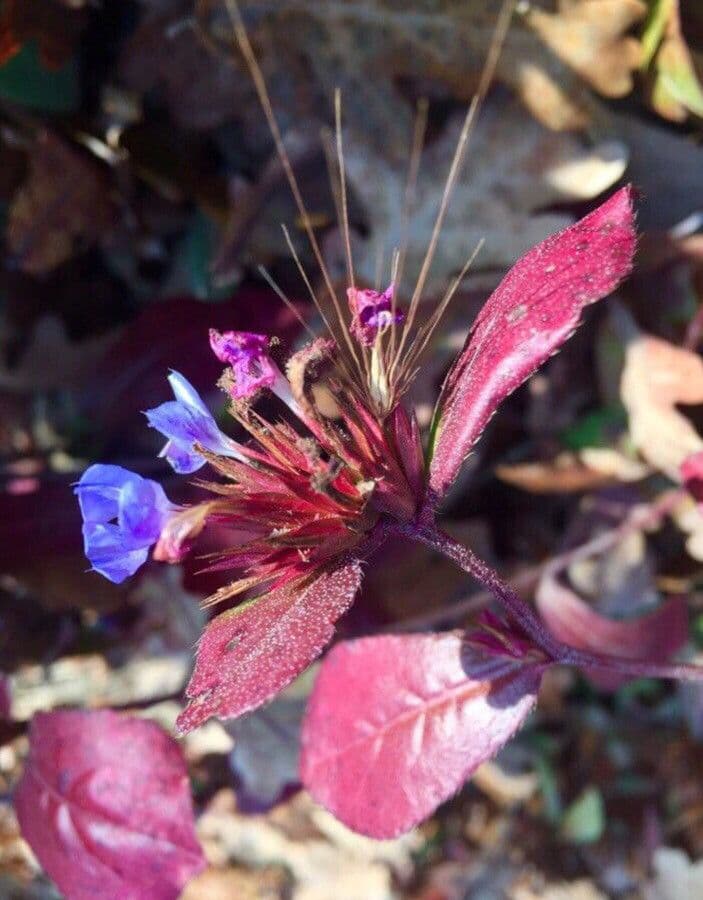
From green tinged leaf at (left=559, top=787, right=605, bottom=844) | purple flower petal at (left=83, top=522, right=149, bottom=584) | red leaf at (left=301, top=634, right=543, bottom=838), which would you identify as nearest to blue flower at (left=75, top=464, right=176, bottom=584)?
purple flower petal at (left=83, top=522, right=149, bottom=584)

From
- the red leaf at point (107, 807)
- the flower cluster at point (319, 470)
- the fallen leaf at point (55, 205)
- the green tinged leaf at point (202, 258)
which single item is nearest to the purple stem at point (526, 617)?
the flower cluster at point (319, 470)

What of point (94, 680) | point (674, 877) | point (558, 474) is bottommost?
point (674, 877)

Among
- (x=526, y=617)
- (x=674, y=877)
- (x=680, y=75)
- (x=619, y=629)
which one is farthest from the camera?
(x=674, y=877)

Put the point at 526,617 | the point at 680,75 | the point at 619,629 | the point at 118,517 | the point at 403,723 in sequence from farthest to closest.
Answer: the point at 619,629 → the point at 680,75 → the point at 403,723 → the point at 526,617 → the point at 118,517

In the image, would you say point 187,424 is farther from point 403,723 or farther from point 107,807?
point 107,807

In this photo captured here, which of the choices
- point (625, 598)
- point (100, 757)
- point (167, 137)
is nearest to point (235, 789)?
point (100, 757)

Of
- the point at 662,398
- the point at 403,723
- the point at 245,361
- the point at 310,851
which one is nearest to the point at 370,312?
the point at 245,361

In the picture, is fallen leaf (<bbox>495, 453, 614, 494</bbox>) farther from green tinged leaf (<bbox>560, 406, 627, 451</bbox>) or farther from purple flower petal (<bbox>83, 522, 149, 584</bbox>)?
purple flower petal (<bbox>83, 522, 149, 584</bbox>)

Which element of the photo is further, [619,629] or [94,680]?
[94,680]
